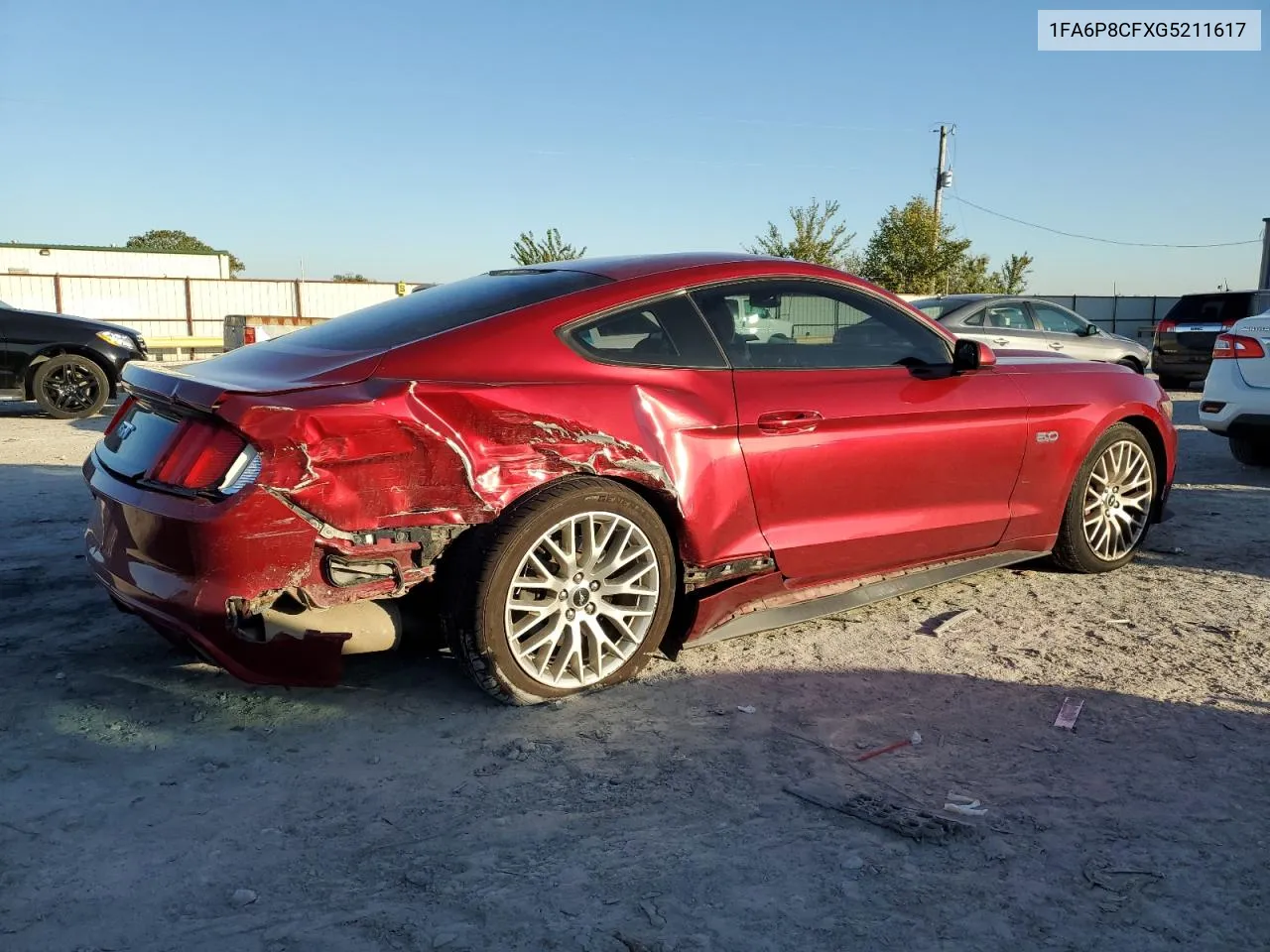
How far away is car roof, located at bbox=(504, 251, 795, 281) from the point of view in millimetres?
3814

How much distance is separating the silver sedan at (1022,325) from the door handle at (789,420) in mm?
8280

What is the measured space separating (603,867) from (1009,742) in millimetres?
1400

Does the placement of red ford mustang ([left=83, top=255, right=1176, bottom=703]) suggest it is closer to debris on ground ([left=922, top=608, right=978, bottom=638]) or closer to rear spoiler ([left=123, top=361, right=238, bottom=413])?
rear spoiler ([left=123, top=361, right=238, bottom=413])

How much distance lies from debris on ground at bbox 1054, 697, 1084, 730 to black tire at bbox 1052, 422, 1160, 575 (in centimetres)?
164

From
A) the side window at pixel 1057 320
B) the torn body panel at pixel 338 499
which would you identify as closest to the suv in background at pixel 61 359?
the torn body panel at pixel 338 499

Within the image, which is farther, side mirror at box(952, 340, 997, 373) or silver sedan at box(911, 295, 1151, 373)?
silver sedan at box(911, 295, 1151, 373)

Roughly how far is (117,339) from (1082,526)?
1050 centimetres

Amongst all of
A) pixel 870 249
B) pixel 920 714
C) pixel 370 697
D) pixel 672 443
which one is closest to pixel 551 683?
pixel 370 697

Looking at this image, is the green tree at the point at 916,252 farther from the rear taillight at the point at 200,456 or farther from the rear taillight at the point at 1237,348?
the rear taillight at the point at 200,456

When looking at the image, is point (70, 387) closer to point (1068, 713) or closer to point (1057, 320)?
point (1068, 713)

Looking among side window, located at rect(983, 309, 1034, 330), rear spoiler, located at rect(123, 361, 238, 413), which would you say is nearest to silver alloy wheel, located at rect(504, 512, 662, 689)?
rear spoiler, located at rect(123, 361, 238, 413)

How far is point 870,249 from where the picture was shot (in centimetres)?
3922

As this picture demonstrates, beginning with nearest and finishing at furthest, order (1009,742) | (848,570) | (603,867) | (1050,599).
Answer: (603,867)
(1009,742)
(848,570)
(1050,599)

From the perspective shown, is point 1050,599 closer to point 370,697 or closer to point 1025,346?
point 370,697
